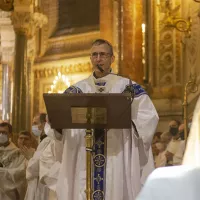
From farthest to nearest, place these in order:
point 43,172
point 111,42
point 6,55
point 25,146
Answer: point 6,55 < point 111,42 < point 25,146 < point 43,172

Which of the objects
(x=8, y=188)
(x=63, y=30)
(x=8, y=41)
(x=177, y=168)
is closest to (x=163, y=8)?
(x=8, y=188)

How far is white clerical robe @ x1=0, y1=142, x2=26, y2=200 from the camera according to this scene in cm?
726

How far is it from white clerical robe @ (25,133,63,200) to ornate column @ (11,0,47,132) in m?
6.79

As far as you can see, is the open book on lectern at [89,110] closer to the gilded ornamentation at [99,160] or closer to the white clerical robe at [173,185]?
the gilded ornamentation at [99,160]

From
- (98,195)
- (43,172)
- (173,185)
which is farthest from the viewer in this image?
(43,172)

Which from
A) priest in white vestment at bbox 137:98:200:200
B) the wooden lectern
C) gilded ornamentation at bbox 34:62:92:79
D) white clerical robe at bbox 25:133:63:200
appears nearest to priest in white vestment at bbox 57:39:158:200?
the wooden lectern

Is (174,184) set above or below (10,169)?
above

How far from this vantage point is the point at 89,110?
4273mm

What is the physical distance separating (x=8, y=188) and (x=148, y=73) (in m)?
4.90

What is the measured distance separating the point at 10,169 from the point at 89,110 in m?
3.38

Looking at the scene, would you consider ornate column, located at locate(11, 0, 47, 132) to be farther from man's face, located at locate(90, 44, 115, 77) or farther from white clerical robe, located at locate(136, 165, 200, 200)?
white clerical robe, located at locate(136, 165, 200, 200)

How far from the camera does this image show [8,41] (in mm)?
20328

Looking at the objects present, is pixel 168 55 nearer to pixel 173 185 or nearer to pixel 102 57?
pixel 102 57

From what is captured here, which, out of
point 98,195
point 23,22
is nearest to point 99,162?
point 98,195
